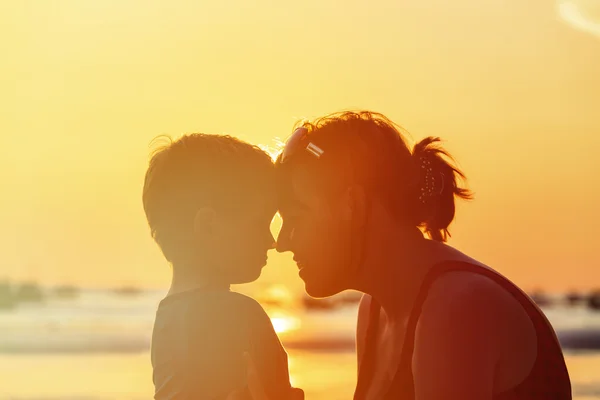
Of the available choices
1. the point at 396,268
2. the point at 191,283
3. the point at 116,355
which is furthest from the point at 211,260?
the point at 116,355

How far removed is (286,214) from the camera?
439cm

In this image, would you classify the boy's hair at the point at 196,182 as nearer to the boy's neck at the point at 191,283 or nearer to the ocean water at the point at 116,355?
the boy's neck at the point at 191,283

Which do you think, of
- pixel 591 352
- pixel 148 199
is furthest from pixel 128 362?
pixel 148 199

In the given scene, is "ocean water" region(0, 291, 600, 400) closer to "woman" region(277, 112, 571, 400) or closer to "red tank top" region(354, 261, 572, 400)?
"woman" region(277, 112, 571, 400)

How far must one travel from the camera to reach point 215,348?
178 inches

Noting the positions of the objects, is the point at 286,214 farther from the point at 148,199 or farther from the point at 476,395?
the point at 476,395

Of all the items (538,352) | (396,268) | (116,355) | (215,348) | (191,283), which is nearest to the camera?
(538,352)

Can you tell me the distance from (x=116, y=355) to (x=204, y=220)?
1244 centimetres

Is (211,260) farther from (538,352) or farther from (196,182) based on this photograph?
(538,352)

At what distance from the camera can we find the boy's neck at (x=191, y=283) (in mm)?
4730

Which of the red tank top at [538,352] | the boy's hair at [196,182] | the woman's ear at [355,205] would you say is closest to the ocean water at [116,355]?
the boy's hair at [196,182]

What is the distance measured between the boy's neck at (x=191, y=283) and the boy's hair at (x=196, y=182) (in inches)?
3.8

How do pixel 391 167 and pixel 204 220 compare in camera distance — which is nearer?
pixel 391 167

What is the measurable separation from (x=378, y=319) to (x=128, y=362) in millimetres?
11707
